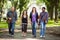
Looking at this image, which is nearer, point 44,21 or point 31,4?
point 44,21

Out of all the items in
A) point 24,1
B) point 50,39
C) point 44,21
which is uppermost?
point 24,1

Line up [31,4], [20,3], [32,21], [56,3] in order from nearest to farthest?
[32,21] → [56,3] → [20,3] → [31,4]

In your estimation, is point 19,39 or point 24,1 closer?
point 19,39

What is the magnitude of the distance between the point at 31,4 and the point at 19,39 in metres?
67.7

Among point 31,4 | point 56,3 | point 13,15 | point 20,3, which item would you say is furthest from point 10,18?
point 31,4

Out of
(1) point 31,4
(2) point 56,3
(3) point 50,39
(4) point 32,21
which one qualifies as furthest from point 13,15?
(1) point 31,4

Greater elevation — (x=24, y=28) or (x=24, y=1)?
(x=24, y=1)

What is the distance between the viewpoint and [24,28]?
19797mm

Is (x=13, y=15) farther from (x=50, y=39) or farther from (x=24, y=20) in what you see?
(x=50, y=39)

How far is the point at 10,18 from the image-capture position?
1948cm

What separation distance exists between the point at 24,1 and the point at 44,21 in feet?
165

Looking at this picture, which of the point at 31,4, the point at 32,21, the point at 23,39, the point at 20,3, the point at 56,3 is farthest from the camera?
the point at 31,4

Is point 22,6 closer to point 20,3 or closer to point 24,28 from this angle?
point 20,3

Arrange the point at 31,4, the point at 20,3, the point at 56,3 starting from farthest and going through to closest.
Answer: the point at 31,4 < the point at 20,3 < the point at 56,3
